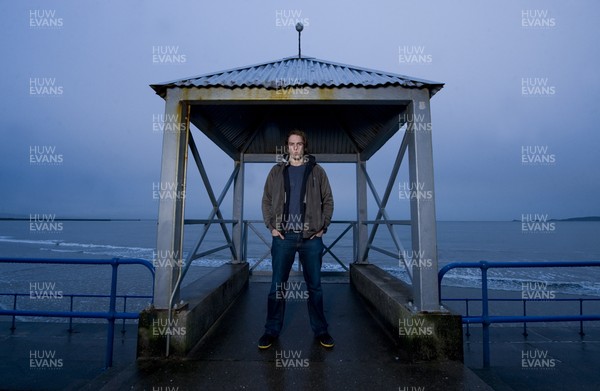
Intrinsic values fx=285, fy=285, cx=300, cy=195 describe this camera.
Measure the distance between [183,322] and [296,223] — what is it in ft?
5.03

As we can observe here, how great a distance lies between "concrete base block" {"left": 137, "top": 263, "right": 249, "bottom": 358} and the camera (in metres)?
2.86

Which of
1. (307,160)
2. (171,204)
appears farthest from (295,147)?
(171,204)

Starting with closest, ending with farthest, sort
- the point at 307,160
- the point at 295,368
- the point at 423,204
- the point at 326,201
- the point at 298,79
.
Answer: the point at 295,368 < the point at 423,204 < the point at 326,201 < the point at 307,160 < the point at 298,79

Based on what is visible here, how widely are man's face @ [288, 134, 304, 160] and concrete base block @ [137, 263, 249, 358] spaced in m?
2.03

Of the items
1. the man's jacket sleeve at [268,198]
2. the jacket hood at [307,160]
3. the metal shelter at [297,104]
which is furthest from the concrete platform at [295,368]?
the jacket hood at [307,160]

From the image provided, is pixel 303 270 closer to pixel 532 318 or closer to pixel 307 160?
pixel 307 160

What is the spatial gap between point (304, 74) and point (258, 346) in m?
3.33


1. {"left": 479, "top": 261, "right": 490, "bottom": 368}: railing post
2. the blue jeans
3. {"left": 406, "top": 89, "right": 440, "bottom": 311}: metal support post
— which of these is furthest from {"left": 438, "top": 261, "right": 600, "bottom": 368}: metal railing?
the blue jeans

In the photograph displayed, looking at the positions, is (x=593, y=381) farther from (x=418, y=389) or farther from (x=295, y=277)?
(x=295, y=277)

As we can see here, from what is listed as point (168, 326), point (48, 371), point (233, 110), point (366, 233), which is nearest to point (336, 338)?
point (168, 326)

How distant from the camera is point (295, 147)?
3225 millimetres

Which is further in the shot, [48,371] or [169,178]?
[48,371]

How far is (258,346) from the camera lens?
10.2ft

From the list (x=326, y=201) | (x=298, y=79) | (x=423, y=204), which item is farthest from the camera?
(x=298, y=79)
